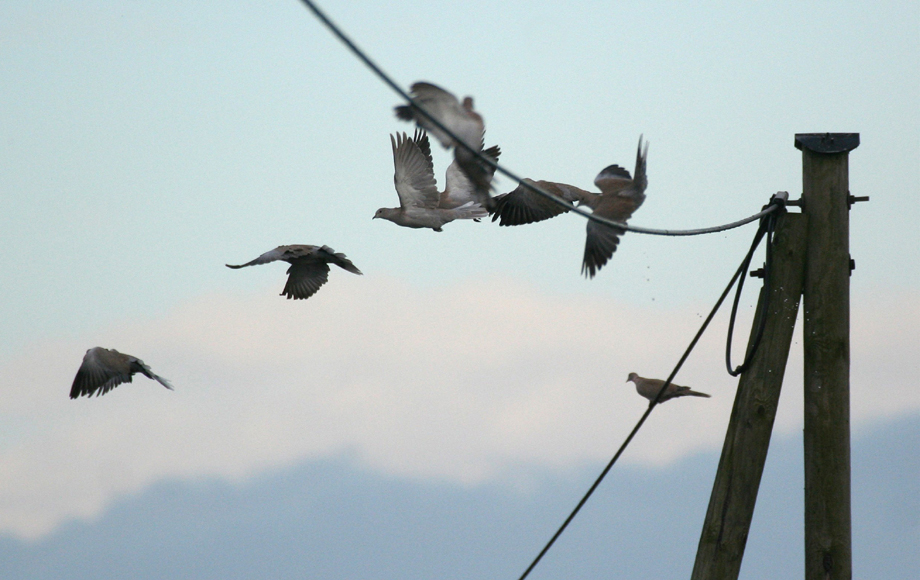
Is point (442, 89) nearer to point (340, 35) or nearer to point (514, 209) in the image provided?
point (340, 35)

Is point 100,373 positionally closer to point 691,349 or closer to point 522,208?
point 522,208

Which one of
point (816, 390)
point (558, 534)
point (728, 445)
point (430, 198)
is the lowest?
point (558, 534)

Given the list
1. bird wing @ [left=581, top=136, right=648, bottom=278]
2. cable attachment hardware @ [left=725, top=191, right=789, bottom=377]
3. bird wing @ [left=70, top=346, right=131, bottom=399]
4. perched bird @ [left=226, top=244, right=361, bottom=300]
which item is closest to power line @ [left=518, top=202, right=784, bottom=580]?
cable attachment hardware @ [left=725, top=191, right=789, bottom=377]

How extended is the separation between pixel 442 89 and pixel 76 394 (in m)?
5.25

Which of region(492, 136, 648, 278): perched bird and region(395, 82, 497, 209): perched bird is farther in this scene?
region(492, 136, 648, 278): perched bird

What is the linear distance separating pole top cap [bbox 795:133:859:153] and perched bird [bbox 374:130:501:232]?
13.9 ft

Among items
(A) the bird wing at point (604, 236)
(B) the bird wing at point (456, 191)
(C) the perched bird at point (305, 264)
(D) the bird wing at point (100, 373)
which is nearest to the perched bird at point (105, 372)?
(D) the bird wing at point (100, 373)

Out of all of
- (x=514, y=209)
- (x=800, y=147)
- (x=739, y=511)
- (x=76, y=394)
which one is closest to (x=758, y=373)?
(x=739, y=511)

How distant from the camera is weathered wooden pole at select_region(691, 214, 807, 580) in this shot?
4594 mm

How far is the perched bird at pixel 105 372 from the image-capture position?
363 inches

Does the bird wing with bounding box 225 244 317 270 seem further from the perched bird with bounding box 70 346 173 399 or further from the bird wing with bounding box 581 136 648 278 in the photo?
the bird wing with bounding box 581 136 648 278

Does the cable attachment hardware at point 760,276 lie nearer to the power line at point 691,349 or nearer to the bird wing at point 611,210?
the power line at point 691,349

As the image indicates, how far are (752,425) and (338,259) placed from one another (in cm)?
537

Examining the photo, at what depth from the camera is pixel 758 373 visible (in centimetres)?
468
